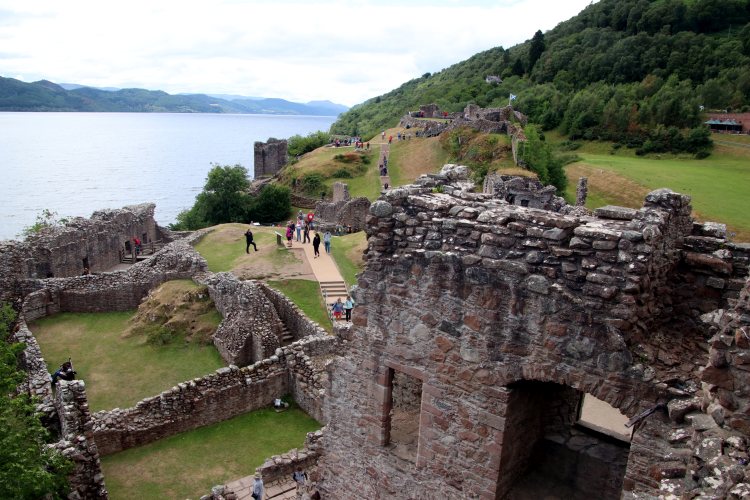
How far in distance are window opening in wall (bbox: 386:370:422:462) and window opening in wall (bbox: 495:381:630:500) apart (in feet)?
4.90

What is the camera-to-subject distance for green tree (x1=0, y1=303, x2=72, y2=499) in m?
10.0

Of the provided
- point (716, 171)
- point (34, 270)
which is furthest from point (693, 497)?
point (716, 171)

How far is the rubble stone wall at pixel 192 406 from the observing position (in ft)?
51.4

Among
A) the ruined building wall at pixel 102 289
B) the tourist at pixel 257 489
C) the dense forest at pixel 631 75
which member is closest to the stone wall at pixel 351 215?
the ruined building wall at pixel 102 289

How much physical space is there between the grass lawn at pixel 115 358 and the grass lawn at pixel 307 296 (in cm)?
390

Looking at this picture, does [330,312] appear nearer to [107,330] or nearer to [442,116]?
[107,330]

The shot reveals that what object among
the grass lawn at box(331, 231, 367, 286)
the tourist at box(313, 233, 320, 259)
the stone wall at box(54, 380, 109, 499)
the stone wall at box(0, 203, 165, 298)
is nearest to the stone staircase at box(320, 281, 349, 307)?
the grass lawn at box(331, 231, 367, 286)

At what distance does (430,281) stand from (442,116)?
75055 mm

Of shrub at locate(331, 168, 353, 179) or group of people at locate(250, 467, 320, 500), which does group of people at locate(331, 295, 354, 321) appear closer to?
group of people at locate(250, 467, 320, 500)

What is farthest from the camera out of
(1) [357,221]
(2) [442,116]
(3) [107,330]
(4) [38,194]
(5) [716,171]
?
(4) [38,194]

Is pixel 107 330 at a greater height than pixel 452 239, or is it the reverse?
pixel 452 239

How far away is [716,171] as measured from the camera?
45719 mm

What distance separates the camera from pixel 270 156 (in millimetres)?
73625

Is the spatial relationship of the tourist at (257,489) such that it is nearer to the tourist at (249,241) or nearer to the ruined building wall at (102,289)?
the ruined building wall at (102,289)
